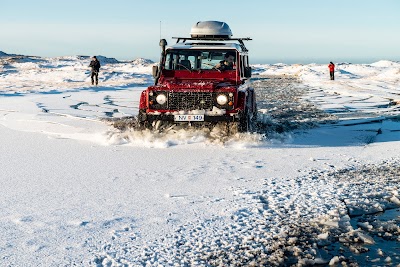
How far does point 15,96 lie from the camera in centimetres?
1864

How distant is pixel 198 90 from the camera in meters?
8.01

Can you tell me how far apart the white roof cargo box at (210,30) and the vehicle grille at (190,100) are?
330 centimetres

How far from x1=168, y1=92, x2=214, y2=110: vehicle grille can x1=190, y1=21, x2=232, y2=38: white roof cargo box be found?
10.8 feet

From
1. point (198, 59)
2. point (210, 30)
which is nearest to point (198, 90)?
point (198, 59)

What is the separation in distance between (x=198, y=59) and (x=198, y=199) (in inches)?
192

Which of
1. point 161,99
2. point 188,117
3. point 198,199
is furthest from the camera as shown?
point 161,99

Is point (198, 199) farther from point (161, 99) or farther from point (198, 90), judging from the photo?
point (161, 99)

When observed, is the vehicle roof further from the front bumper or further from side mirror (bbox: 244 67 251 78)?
the front bumper

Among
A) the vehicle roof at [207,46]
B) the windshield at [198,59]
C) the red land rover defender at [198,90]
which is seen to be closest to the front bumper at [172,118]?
the red land rover defender at [198,90]

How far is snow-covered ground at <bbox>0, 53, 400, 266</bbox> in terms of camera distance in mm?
3494

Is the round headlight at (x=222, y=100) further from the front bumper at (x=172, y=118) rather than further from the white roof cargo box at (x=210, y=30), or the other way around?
the white roof cargo box at (x=210, y=30)

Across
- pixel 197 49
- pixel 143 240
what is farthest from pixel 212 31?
pixel 143 240

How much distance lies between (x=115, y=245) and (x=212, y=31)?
8029 millimetres

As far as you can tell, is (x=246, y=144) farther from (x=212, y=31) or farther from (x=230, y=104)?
(x=212, y=31)
